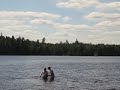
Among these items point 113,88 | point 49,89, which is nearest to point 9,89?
point 49,89

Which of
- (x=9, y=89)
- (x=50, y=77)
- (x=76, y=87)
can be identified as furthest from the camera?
(x=50, y=77)

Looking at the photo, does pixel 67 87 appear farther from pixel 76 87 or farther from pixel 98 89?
pixel 98 89

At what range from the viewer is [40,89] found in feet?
144

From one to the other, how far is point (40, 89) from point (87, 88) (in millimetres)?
6434

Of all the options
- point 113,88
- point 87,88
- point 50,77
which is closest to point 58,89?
point 87,88

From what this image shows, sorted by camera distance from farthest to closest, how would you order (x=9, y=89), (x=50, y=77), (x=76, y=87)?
1. (x=50, y=77)
2. (x=76, y=87)
3. (x=9, y=89)

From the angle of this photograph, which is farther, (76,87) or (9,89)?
(76,87)

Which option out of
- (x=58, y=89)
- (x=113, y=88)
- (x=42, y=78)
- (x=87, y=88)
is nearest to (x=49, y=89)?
(x=58, y=89)

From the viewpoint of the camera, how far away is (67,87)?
46.1 metres

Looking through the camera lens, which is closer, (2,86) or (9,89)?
(9,89)

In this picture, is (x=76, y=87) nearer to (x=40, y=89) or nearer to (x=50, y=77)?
(x=40, y=89)

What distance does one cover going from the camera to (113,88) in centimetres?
4547

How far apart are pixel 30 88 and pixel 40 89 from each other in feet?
4.69

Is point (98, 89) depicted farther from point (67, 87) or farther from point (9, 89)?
point (9, 89)
